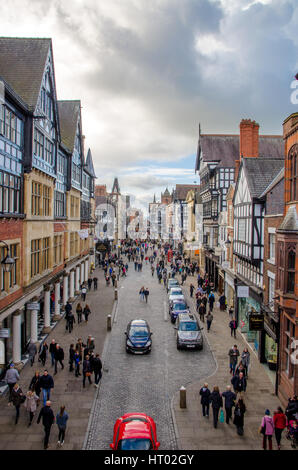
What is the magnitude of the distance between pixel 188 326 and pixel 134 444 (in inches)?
468

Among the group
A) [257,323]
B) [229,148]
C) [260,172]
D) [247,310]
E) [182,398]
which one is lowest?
[182,398]

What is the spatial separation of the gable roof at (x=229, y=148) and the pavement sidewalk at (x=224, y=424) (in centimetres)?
2402

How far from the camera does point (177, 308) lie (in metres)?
26.2

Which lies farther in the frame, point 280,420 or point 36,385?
point 36,385

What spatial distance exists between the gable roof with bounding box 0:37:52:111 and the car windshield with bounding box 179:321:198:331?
13.7 m

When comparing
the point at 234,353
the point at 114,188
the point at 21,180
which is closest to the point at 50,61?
the point at 21,180

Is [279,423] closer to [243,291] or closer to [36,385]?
[36,385]

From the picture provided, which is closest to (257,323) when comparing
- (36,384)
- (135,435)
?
(135,435)

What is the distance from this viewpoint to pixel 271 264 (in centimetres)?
1745

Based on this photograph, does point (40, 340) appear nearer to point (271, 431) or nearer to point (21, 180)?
point (21, 180)

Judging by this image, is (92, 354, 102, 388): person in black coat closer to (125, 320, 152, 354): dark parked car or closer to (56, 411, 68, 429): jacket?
(125, 320, 152, 354): dark parked car

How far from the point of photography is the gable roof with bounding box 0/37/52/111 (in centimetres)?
1848

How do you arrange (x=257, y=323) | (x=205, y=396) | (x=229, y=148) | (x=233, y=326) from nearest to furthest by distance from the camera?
(x=205, y=396), (x=257, y=323), (x=233, y=326), (x=229, y=148)

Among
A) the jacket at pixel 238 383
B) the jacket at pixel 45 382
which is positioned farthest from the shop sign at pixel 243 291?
the jacket at pixel 45 382
